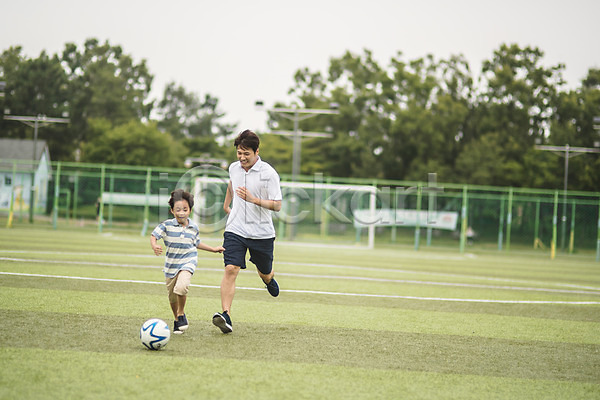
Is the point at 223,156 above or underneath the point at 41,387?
above

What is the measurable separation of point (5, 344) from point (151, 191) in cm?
2874

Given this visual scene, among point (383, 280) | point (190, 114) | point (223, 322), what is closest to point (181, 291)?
point (223, 322)

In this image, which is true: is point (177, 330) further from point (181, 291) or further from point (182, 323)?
point (181, 291)

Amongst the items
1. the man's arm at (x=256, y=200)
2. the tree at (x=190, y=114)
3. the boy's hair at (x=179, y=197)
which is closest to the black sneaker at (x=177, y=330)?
the boy's hair at (x=179, y=197)

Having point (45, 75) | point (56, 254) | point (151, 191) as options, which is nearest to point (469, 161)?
point (151, 191)

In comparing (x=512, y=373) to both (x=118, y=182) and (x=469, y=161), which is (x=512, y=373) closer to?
(x=118, y=182)

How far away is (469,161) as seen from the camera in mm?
48438

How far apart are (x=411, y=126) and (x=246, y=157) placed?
4634 cm

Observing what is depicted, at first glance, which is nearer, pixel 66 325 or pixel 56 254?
pixel 66 325

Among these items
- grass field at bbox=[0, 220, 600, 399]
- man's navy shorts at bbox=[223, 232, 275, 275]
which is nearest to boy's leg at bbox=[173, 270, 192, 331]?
grass field at bbox=[0, 220, 600, 399]

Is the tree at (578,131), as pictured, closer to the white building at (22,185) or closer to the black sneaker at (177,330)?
the white building at (22,185)

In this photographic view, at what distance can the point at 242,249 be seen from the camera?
720 cm

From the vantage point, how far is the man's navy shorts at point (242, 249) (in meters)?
7.11

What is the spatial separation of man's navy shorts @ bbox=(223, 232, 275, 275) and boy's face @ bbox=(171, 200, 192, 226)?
61 cm
